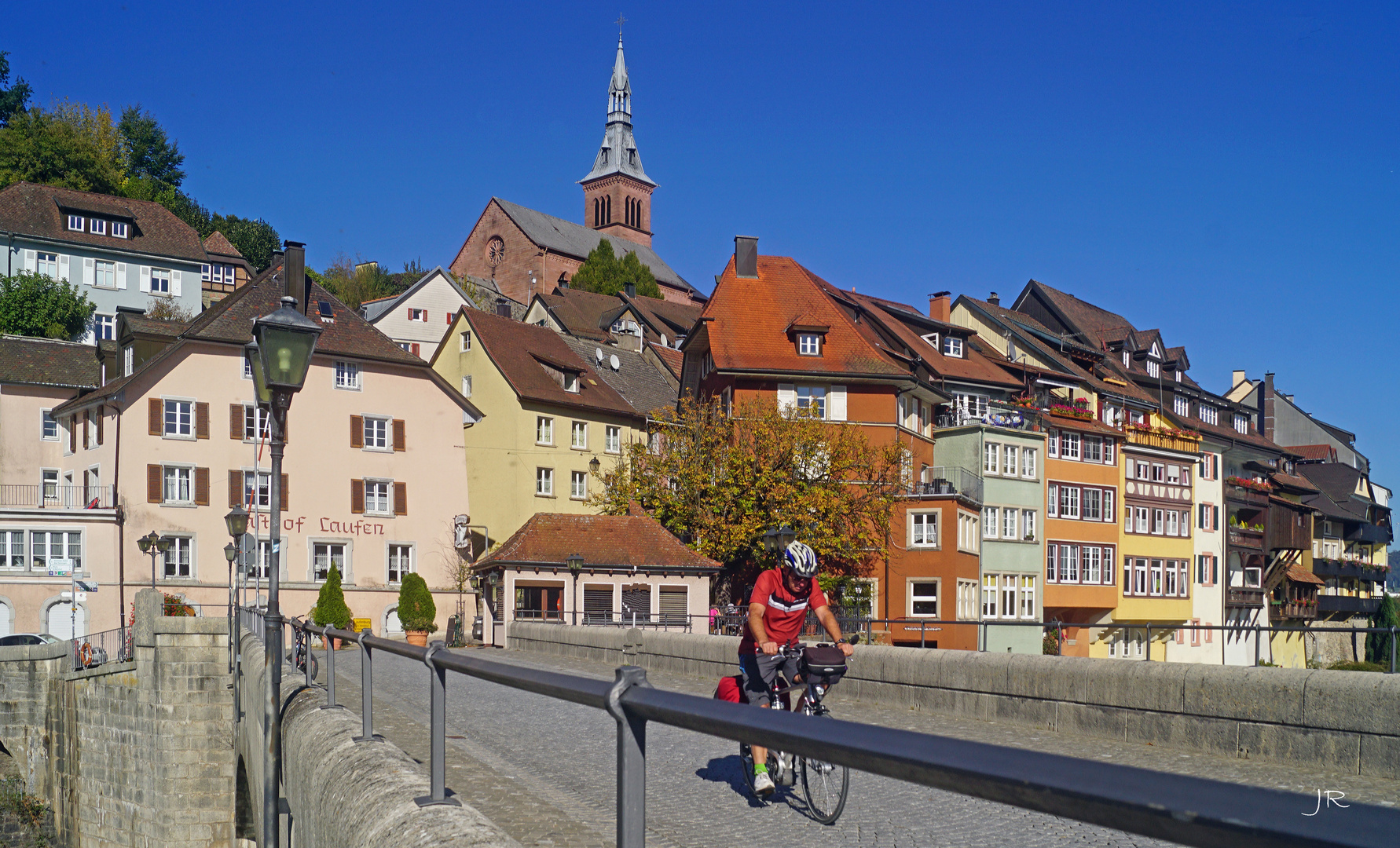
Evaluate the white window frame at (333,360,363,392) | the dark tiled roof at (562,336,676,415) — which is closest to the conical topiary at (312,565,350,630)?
the white window frame at (333,360,363,392)

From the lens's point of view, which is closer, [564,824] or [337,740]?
[564,824]

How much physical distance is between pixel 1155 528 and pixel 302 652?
61039 millimetres

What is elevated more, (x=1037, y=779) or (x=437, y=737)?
(x=1037, y=779)

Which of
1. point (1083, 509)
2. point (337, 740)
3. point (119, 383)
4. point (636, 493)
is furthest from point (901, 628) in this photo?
point (337, 740)

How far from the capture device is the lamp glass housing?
38.1 feet

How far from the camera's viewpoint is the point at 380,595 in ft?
171

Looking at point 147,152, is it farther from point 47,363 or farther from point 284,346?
point 284,346

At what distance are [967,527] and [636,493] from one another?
13912mm

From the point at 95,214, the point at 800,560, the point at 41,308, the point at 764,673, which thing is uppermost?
the point at 95,214

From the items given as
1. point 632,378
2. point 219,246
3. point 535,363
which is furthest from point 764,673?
point 219,246

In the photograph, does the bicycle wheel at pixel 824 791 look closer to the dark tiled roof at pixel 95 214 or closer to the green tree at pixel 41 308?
the green tree at pixel 41 308

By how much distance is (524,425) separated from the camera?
5806cm

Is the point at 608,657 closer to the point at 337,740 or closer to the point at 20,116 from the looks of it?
the point at 337,740

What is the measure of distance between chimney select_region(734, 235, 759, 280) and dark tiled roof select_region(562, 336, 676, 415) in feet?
30.4
